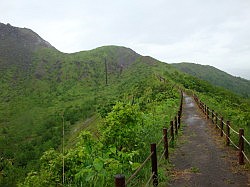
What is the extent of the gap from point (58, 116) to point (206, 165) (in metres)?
48.4

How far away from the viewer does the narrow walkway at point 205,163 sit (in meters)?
9.45

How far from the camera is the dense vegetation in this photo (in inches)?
376

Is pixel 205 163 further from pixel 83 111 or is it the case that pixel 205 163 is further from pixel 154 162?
pixel 83 111

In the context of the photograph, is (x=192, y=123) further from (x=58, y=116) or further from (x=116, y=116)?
(x=58, y=116)

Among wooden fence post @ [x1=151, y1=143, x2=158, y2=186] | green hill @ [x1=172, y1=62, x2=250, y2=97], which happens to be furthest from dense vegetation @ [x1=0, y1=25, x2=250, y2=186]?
green hill @ [x1=172, y1=62, x2=250, y2=97]

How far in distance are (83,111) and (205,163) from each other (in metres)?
47.0

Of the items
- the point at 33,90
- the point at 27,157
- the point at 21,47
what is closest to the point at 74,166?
the point at 27,157

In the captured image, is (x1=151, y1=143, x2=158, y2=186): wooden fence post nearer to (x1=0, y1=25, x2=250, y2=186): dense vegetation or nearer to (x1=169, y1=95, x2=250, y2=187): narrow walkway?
(x1=0, y1=25, x2=250, y2=186): dense vegetation

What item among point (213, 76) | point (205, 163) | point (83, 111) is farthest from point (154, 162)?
point (213, 76)

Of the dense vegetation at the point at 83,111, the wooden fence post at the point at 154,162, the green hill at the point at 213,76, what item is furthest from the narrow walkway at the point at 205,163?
the green hill at the point at 213,76

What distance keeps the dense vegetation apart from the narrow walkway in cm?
108

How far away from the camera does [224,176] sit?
984 centimetres

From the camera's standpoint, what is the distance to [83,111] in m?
57.3

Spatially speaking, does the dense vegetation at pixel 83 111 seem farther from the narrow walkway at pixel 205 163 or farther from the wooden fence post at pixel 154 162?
the narrow walkway at pixel 205 163
